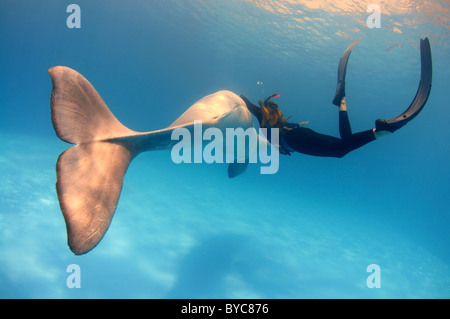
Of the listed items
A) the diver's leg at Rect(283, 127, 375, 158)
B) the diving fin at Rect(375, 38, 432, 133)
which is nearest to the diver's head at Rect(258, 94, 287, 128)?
the diver's leg at Rect(283, 127, 375, 158)

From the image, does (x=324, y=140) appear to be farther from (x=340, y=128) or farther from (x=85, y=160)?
(x=85, y=160)

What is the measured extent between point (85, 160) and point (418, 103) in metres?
5.63

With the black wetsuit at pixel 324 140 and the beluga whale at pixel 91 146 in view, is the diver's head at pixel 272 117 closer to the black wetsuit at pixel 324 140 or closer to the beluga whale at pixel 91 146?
the black wetsuit at pixel 324 140

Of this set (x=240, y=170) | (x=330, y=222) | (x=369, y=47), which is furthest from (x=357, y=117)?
(x=240, y=170)

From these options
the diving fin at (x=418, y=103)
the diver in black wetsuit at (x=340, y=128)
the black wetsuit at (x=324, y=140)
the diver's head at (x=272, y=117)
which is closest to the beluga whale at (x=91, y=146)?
the diver's head at (x=272, y=117)

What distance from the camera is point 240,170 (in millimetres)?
7996

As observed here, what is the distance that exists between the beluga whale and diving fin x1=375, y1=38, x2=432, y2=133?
2.97 metres

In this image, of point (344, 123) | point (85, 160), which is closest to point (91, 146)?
point (85, 160)

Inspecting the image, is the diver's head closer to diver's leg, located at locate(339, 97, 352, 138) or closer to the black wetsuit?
the black wetsuit

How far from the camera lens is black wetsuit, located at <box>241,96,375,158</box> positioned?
501 centimetres

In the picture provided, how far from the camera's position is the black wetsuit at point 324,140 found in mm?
5008

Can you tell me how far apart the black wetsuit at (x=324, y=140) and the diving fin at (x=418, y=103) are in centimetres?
33

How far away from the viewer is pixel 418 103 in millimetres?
4777

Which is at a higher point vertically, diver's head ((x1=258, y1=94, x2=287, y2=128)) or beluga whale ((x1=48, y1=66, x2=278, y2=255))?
diver's head ((x1=258, y1=94, x2=287, y2=128))
